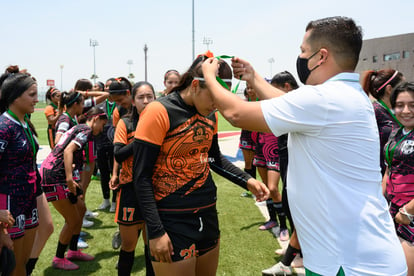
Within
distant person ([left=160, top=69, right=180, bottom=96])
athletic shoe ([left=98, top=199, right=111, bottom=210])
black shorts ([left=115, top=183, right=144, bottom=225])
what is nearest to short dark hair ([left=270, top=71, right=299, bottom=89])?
distant person ([left=160, top=69, right=180, bottom=96])

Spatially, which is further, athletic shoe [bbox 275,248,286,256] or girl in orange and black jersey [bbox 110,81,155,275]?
athletic shoe [bbox 275,248,286,256]

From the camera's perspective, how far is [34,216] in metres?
3.33

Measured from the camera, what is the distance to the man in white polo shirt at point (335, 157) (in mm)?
1633

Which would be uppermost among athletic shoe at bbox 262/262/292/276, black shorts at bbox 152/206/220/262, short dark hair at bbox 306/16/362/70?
short dark hair at bbox 306/16/362/70

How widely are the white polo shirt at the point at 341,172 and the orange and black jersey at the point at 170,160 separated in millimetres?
830

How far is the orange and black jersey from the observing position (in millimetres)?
2270

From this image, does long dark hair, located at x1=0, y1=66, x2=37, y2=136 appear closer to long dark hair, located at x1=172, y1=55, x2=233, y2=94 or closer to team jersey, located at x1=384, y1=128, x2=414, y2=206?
long dark hair, located at x1=172, y1=55, x2=233, y2=94

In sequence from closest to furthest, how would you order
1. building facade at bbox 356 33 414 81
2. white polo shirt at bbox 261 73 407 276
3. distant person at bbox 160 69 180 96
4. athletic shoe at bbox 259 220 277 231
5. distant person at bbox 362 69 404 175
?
white polo shirt at bbox 261 73 407 276, distant person at bbox 362 69 404 175, athletic shoe at bbox 259 220 277 231, distant person at bbox 160 69 180 96, building facade at bbox 356 33 414 81

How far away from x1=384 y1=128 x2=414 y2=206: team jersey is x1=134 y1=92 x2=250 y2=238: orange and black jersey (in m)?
1.83

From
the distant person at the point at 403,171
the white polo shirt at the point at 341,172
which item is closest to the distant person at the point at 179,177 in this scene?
the white polo shirt at the point at 341,172

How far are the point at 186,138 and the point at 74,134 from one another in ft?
8.13

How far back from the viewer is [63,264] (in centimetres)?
443

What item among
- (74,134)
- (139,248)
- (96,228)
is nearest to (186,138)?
(74,134)

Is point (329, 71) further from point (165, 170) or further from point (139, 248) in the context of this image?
point (139, 248)
